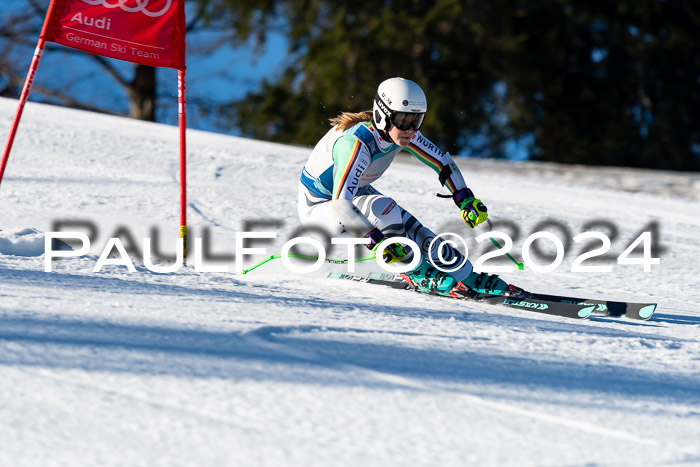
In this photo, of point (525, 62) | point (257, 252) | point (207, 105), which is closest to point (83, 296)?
point (257, 252)

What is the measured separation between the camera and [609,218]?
8039 millimetres

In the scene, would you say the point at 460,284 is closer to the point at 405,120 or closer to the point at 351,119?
the point at 405,120

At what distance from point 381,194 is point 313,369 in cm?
191

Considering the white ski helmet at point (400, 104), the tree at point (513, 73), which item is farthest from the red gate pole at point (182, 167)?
the tree at point (513, 73)

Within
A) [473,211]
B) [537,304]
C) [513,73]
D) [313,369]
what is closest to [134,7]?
[473,211]

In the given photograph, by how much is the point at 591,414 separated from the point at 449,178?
2.44 metres

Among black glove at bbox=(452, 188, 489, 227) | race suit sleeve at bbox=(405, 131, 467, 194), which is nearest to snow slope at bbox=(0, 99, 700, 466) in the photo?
black glove at bbox=(452, 188, 489, 227)

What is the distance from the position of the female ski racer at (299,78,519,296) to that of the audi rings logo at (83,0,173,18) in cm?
128

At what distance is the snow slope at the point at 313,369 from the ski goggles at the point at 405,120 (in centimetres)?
88

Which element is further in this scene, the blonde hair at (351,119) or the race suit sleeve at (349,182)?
the blonde hair at (351,119)

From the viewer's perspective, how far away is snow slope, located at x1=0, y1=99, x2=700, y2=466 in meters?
2.09

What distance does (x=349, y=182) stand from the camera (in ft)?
13.7

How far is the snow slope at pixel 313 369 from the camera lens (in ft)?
6.86

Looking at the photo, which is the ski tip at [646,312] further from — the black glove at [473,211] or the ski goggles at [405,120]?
the ski goggles at [405,120]
